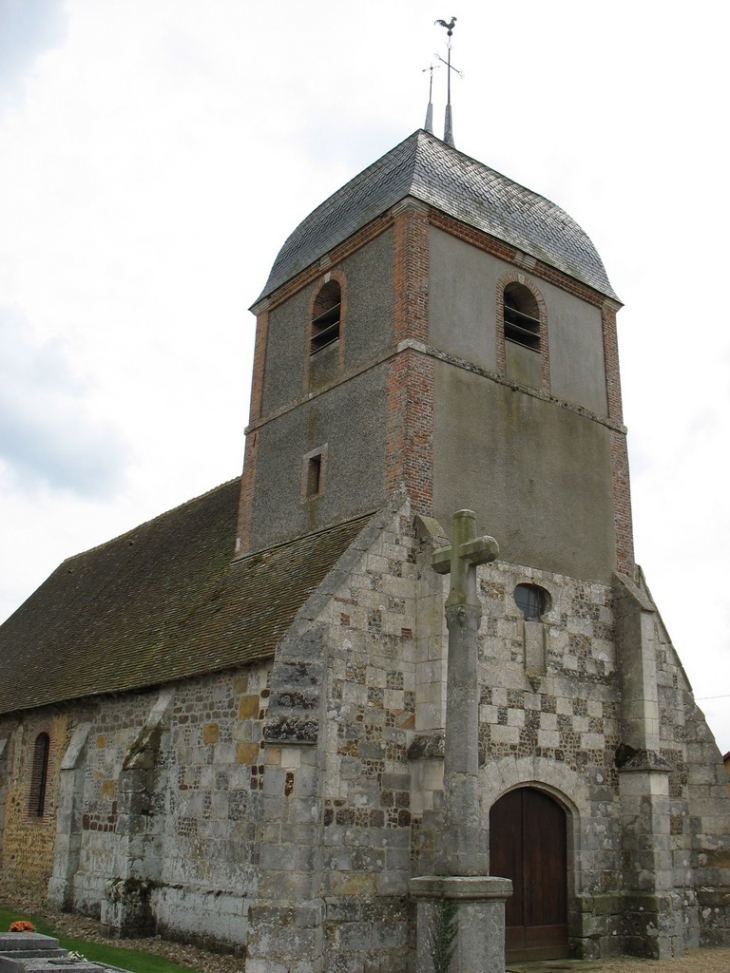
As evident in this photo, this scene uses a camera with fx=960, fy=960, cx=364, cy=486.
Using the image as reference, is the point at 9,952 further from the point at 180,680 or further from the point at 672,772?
the point at 672,772

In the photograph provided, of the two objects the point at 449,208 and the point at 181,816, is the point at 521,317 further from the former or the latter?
the point at 181,816

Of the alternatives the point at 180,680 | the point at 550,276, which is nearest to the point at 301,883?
the point at 180,680

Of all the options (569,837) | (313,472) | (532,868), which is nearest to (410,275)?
(313,472)

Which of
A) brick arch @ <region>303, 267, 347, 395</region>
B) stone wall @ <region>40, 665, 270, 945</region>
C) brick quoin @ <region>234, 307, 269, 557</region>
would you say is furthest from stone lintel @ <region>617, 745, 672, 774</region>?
brick arch @ <region>303, 267, 347, 395</region>

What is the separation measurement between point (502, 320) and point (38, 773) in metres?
11.4

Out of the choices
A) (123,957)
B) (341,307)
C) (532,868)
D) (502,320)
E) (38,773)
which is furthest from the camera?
(38,773)

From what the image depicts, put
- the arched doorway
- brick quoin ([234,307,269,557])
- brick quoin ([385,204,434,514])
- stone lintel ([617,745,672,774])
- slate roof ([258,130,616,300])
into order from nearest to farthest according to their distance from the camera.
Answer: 1. the arched doorway
2. brick quoin ([385,204,434,514])
3. stone lintel ([617,745,672,774])
4. slate roof ([258,130,616,300])
5. brick quoin ([234,307,269,557])

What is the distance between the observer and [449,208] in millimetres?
14664

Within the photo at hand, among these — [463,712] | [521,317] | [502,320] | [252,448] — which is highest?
[521,317]

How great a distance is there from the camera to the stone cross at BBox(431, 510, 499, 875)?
28.4 feet

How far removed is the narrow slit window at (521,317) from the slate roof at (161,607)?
4.29 m

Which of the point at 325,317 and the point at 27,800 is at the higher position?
the point at 325,317

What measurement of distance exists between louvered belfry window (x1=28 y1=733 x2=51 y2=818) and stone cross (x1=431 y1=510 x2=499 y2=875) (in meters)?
10.4

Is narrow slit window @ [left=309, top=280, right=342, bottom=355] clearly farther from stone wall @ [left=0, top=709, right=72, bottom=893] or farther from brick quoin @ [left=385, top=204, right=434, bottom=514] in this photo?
stone wall @ [left=0, top=709, right=72, bottom=893]
